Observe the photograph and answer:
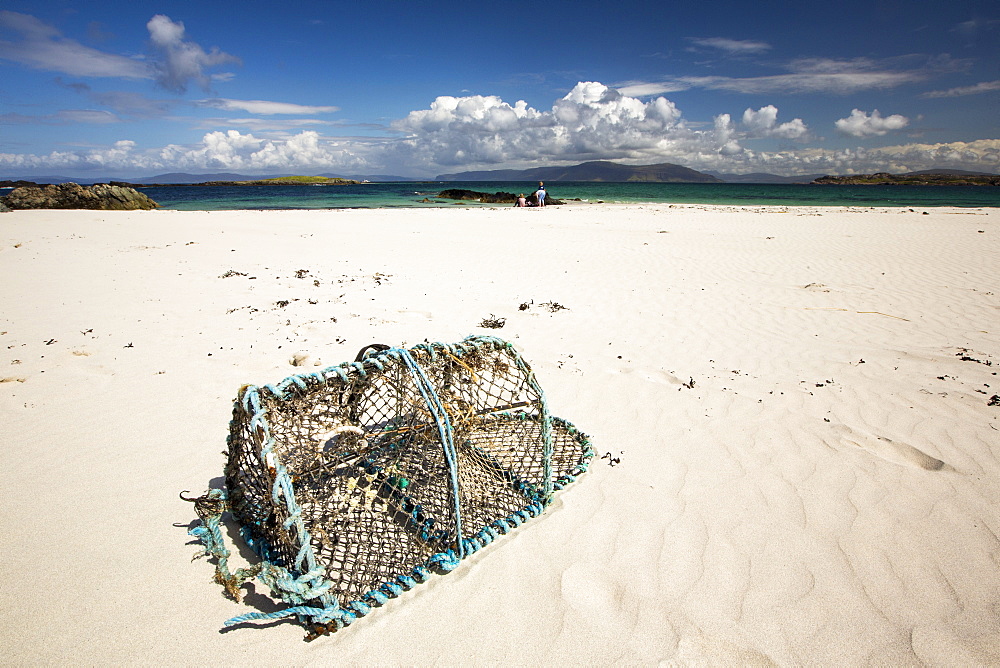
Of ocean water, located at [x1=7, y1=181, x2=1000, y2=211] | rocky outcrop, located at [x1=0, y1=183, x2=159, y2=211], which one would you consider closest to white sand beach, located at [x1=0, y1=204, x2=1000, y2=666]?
rocky outcrop, located at [x1=0, y1=183, x2=159, y2=211]

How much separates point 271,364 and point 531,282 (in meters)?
5.25

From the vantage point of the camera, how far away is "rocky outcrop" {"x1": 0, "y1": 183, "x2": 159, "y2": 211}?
2391 centimetres

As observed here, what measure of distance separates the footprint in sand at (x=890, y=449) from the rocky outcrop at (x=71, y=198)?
33088mm

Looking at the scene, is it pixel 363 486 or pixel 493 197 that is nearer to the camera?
pixel 363 486

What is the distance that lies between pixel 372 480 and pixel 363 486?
1.33ft

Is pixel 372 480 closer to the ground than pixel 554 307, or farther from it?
closer to the ground

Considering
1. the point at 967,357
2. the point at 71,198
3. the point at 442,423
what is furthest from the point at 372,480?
the point at 71,198

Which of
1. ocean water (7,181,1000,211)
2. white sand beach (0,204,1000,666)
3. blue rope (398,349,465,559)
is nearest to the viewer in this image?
white sand beach (0,204,1000,666)

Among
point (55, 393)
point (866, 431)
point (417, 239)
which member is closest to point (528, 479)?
point (866, 431)

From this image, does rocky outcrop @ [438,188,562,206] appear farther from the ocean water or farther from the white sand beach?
the white sand beach

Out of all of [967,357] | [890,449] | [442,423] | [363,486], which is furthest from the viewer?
[967,357]

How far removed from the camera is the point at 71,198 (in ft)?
81.9

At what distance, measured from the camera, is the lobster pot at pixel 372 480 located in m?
2.39

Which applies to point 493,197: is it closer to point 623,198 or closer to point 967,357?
point 623,198
